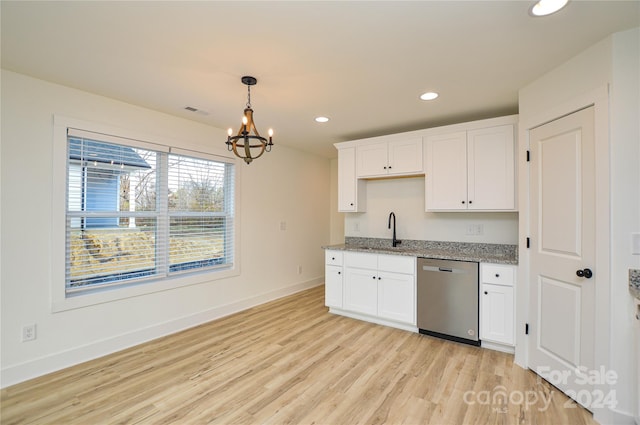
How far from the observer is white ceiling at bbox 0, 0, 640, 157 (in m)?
1.66

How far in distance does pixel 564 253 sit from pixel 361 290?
215cm

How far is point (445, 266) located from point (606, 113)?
1.83 meters

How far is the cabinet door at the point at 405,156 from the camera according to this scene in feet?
12.0

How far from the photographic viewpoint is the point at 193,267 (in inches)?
147

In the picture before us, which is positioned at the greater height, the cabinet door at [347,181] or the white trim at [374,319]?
the cabinet door at [347,181]

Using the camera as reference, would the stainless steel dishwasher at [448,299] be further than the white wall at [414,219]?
No

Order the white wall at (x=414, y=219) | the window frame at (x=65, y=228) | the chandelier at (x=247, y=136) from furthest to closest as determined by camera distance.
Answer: the white wall at (x=414, y=219) → the window frame at (x=65, y=228) → the chandelier at (x=247, y=136)

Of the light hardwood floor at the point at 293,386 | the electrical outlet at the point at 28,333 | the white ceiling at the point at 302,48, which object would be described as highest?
the white ceiling at the point at 302,48

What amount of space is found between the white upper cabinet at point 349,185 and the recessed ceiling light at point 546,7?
2626 mm

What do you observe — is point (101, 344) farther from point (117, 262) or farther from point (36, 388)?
Answer: point (117, 262)

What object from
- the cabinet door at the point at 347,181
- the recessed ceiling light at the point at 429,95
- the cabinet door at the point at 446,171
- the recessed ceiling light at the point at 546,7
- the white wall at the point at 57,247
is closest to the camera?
the recessed ceiling light at the point at 546,7

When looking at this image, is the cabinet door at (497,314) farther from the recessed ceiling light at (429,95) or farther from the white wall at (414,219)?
the recessed ceiling light at (429,95)

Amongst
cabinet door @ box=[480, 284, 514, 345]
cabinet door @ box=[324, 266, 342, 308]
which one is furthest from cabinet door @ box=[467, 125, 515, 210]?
cabinet door @ box=[324, 266, 342, 308]

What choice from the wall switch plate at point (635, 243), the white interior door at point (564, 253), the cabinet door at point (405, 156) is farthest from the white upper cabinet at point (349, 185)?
the wall switch plate at point (635, 243)
